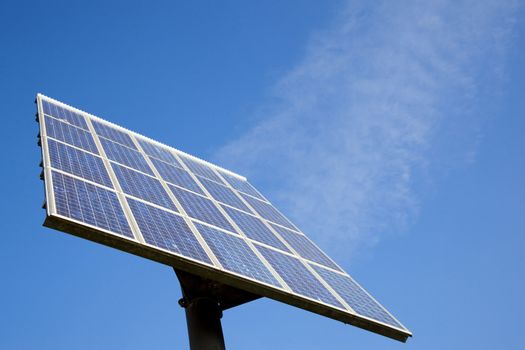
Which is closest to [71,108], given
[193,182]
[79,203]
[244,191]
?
[193,182]

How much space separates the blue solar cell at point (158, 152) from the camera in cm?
1634

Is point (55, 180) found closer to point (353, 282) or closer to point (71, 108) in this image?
point (353, 282)

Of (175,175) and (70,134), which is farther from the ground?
(70,134)

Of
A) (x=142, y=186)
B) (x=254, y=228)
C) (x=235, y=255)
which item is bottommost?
(x=235, y=255)

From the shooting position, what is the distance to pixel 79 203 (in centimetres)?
865

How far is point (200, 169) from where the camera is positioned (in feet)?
58.8

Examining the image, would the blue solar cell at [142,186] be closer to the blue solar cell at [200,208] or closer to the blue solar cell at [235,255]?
the blue solar cell at [200,208]

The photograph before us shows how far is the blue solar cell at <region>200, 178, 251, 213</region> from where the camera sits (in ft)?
48.7

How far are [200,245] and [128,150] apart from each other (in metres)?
6.10

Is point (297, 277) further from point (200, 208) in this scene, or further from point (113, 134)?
point (113, 134)

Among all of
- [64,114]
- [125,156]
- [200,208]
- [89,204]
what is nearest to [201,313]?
[200,208]

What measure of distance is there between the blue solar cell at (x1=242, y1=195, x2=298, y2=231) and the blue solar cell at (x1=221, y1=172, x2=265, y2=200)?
695 millimetres

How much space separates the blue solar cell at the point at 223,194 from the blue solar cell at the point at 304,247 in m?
1.11

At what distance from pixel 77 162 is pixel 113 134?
5.50 metres
